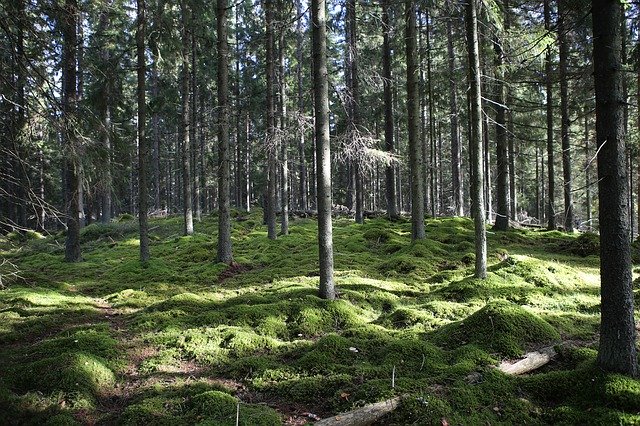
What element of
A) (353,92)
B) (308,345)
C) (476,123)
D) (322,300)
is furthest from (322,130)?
(353,92)

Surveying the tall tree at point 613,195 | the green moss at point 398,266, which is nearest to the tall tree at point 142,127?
the green moss at point 398,266

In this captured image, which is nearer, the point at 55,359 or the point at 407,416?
the point at 407,416

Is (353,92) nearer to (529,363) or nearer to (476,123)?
→ (476,123)

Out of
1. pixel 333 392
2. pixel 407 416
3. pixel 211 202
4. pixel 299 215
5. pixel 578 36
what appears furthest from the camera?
pixel 211 202

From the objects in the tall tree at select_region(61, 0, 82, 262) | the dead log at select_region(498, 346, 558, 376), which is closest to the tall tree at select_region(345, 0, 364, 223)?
the tall tree at select_region(61, 0, 82, 262)

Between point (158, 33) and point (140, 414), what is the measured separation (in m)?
13.5

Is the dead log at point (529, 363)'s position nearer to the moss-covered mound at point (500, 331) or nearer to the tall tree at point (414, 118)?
the moss-covered mound at point (500, 331)

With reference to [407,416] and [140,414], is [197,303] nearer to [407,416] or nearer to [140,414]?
[140,414]

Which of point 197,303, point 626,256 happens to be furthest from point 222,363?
point 626,256

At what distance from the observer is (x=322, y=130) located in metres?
7.98

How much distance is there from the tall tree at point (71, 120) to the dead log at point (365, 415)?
3.95 metres

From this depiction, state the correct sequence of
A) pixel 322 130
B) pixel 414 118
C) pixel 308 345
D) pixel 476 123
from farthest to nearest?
pixel 414 118
pixel 476 123
pixel 322 130
pixel 308 345

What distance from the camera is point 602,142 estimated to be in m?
4.48

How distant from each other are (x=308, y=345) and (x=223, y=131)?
7.78m
